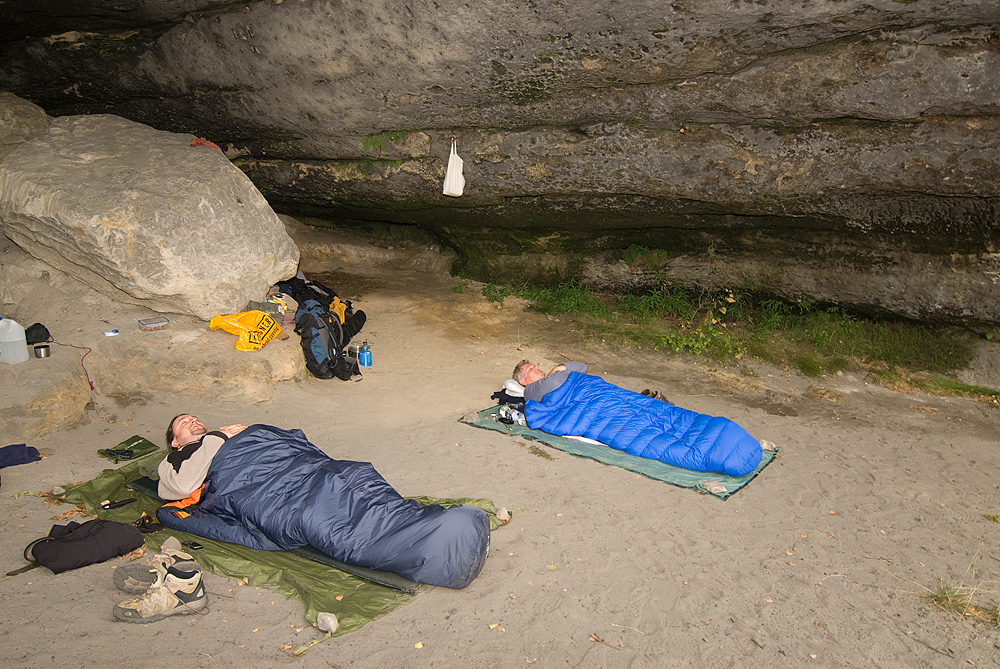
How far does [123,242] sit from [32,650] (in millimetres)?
4452

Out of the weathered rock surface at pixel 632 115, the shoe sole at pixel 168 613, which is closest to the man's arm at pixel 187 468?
the shoe sole at pixel 168 613

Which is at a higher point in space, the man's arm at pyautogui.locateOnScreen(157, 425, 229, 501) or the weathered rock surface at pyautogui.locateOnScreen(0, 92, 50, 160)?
the weathered rock surface at pyautogui.locateOnScreen(0, 92, 50, 160)

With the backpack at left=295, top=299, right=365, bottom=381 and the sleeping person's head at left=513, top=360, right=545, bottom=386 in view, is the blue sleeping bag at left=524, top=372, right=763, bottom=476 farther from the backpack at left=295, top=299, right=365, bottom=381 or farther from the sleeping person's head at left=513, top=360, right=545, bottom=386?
the backpack at left=295, top=299, right=365, bottom=381

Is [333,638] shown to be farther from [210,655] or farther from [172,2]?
[172,2]

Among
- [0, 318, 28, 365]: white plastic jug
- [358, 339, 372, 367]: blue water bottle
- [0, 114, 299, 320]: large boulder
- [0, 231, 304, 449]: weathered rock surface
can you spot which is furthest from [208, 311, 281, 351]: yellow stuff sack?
[0, 318, 28, 365]: white plastic jug

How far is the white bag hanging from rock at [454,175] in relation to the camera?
27.4 ft

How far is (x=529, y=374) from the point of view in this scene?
271 inches

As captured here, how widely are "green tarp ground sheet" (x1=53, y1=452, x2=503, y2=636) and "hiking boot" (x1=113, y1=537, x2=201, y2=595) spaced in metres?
0.22

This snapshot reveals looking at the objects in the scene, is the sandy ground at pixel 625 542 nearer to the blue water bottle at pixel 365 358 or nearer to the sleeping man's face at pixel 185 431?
the blue water bottle at pixel 365 358

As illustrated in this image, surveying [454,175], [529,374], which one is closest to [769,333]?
[529,374]

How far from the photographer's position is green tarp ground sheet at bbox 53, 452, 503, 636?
3883 mm

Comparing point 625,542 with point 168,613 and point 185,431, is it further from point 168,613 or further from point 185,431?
point 185,431

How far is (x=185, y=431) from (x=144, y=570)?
1.21m

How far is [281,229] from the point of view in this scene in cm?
797
